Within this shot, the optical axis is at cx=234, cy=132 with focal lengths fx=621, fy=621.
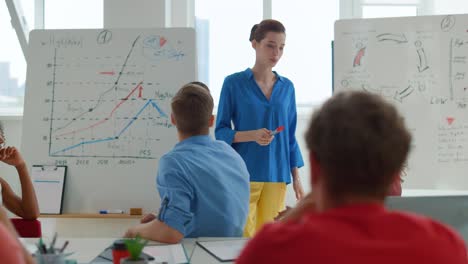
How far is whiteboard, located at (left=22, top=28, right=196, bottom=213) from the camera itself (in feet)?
13.1

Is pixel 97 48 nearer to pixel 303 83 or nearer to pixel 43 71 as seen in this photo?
pixel 43 71

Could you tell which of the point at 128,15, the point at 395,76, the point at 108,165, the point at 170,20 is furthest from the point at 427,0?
the point at 108,165

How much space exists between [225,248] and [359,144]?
1169 millimetres

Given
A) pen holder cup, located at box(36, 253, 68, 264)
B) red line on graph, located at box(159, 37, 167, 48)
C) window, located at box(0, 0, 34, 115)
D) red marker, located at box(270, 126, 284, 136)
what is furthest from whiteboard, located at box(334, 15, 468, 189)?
pen holder cup, located at box(36, 253, 68, 264)

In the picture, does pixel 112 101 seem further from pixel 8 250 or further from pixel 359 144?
pixel 359 144

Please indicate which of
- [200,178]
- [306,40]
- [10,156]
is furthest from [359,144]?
[306,40]

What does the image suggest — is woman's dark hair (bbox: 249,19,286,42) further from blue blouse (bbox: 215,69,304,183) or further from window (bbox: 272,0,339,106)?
window (bbox: 272,0,339,106)

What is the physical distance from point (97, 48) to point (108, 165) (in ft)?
2.52

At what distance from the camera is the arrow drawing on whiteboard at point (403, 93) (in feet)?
13.5

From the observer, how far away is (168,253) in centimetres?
195

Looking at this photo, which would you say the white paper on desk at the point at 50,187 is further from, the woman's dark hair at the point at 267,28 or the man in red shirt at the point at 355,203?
the man in red shirt at the point at 355,203

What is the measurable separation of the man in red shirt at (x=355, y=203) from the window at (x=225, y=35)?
4.04 m

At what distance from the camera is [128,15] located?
4617mm

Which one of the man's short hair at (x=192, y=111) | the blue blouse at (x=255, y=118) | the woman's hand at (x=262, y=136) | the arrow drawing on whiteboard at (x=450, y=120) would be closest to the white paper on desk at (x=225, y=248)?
the man's short hair at (x=192, y=111)
